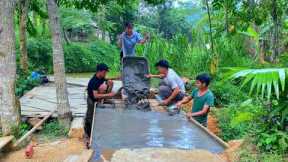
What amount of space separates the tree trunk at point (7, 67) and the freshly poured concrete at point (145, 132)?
1407mm

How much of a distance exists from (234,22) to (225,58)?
10.5 ft

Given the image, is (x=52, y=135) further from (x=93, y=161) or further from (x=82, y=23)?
(x=82, y=23)

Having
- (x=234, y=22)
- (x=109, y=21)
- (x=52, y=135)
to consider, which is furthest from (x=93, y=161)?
(x=109, y=21)

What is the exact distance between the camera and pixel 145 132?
7188 millimetres

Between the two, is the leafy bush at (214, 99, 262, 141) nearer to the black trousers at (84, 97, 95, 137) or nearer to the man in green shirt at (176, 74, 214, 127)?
the man in green shirt at (176, 74, 214, 127)

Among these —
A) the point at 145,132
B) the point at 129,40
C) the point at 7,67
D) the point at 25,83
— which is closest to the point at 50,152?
the point at 145,132

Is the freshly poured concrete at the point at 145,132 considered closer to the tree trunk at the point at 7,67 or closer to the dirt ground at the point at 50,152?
the dirt ground at the point at 50,152

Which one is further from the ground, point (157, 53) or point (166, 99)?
point (157, 53)

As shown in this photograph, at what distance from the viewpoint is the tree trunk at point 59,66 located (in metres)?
8.66

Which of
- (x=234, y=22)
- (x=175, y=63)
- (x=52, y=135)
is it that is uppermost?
(x=234, y=22)

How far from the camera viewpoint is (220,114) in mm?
10836

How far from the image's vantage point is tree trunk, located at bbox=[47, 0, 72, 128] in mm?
8664

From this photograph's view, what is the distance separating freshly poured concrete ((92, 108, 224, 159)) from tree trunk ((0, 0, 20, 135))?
1.41 m

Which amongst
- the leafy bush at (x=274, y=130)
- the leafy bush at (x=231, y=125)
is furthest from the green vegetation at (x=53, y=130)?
the leafy bush at (x=274, y=130)
